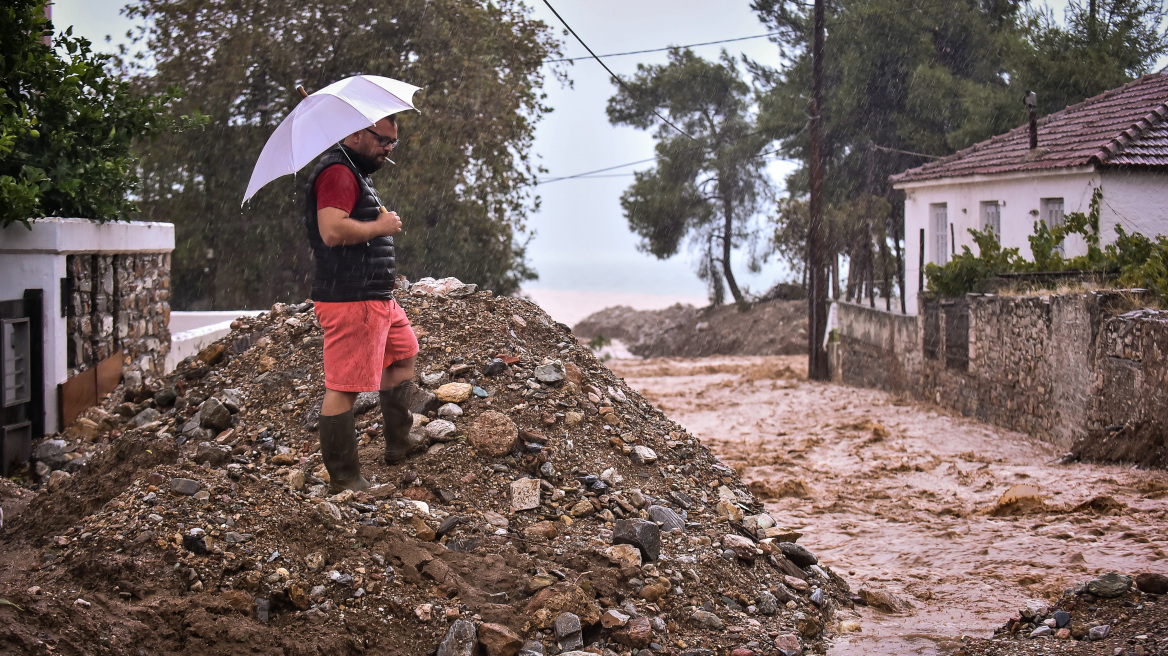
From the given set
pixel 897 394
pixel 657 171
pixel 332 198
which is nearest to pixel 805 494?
pixel 332 198

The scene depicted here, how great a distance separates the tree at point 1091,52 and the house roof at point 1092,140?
14.2 feet

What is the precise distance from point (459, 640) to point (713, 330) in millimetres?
26061

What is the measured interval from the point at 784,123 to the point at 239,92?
1441cm

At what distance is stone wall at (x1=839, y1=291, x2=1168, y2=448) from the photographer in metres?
8.30

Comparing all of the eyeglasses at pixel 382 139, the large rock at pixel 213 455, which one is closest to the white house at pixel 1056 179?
the eyeglasses at pixel 382 139

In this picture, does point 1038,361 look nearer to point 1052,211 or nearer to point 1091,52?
point 1052,211

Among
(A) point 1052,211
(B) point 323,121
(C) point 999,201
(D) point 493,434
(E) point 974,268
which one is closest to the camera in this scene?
(B) point 323,121

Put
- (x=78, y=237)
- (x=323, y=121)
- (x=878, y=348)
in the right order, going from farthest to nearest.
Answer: (x=878, y=348)
(x=78, y=237)
(x=323, y=121)

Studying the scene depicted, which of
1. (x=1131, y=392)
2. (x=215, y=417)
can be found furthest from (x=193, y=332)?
(x=1131, y=392)

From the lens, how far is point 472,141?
17.1 meters

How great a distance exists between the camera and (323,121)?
4.23m

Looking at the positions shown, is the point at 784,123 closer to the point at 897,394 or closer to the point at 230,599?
the point at 897,394

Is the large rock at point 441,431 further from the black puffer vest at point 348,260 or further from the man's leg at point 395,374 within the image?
the black puffer vest at point 348,260

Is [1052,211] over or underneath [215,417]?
over
